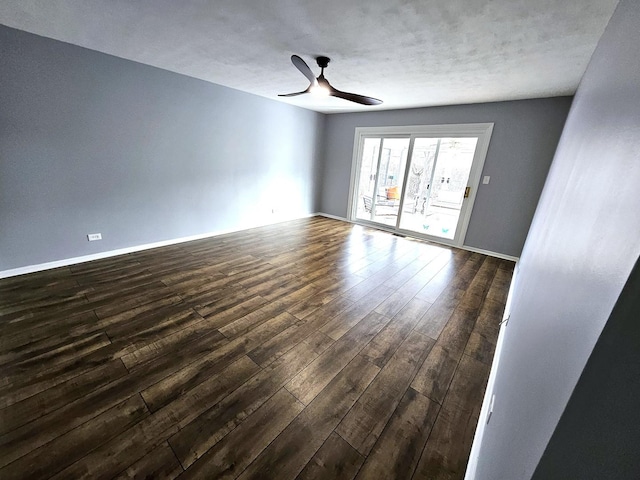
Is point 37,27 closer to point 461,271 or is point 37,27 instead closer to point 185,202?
point 185,202

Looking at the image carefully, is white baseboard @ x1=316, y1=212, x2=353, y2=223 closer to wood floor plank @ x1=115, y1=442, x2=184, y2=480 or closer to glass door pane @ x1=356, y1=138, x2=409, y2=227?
glass door pane @ x1=356, y1=138, x2=409, y2=227

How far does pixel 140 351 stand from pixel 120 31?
291 centimetres

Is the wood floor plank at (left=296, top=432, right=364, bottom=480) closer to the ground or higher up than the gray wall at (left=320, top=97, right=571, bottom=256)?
closer to the ground

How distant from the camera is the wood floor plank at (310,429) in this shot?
1.22 m

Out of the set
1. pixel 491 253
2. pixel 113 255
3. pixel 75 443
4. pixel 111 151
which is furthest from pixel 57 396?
pixel 491 253

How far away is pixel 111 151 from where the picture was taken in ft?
10.4

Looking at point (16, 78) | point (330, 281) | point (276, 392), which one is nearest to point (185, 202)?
point (16, 78)

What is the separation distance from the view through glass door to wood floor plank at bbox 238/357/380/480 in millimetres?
3862

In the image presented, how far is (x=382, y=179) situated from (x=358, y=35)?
3682mm

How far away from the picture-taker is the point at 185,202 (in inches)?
160

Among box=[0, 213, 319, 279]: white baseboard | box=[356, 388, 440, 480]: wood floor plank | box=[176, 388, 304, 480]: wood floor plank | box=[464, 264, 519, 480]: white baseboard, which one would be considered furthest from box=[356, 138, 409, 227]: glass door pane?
box=[176, 388, 304, 480]: wood floor plank

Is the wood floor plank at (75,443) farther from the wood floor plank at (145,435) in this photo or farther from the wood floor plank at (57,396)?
the wood floor plank at (57,396)

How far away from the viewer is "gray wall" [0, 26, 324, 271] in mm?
2605

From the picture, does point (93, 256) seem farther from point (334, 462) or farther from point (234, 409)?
point (334, 462)
